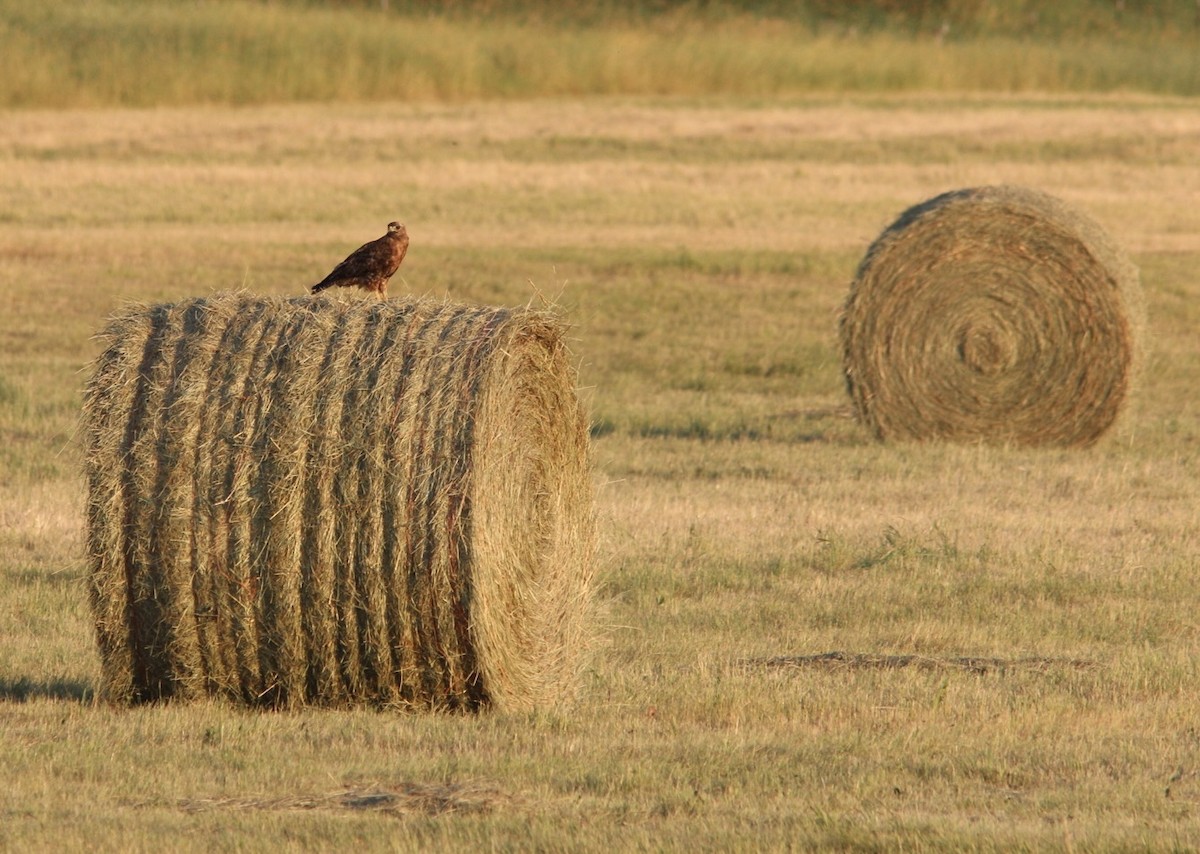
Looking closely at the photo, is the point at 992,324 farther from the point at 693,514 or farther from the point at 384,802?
the point at 384,802

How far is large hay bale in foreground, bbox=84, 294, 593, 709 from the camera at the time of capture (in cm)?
744

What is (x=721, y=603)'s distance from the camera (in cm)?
995

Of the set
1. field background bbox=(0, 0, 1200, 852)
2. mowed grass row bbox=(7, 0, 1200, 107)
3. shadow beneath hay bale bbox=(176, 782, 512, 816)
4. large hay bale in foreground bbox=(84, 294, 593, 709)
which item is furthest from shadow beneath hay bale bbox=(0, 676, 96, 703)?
mowed grass row bbox=(7, 0, 1200, 107)

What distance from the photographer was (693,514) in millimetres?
12156

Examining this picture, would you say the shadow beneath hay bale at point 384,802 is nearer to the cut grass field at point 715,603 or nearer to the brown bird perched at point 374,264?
the cut grass field at point 715,603

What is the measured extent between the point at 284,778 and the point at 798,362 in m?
13.5

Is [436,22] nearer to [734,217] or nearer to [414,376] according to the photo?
[734,217]

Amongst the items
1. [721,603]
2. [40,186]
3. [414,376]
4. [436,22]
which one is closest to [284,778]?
[414,376]

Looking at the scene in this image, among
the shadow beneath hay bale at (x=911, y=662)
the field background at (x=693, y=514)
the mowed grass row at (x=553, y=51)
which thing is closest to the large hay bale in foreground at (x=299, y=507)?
the field background at (x=693, y=514)

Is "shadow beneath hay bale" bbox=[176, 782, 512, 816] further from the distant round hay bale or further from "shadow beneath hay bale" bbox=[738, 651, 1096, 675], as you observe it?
the distant round hay bale

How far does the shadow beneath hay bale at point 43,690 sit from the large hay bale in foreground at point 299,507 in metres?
0.33

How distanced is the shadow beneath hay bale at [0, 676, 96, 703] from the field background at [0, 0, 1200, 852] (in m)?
0.02

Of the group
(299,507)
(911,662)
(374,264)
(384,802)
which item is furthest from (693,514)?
(384,802)

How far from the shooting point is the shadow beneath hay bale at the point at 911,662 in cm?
855
